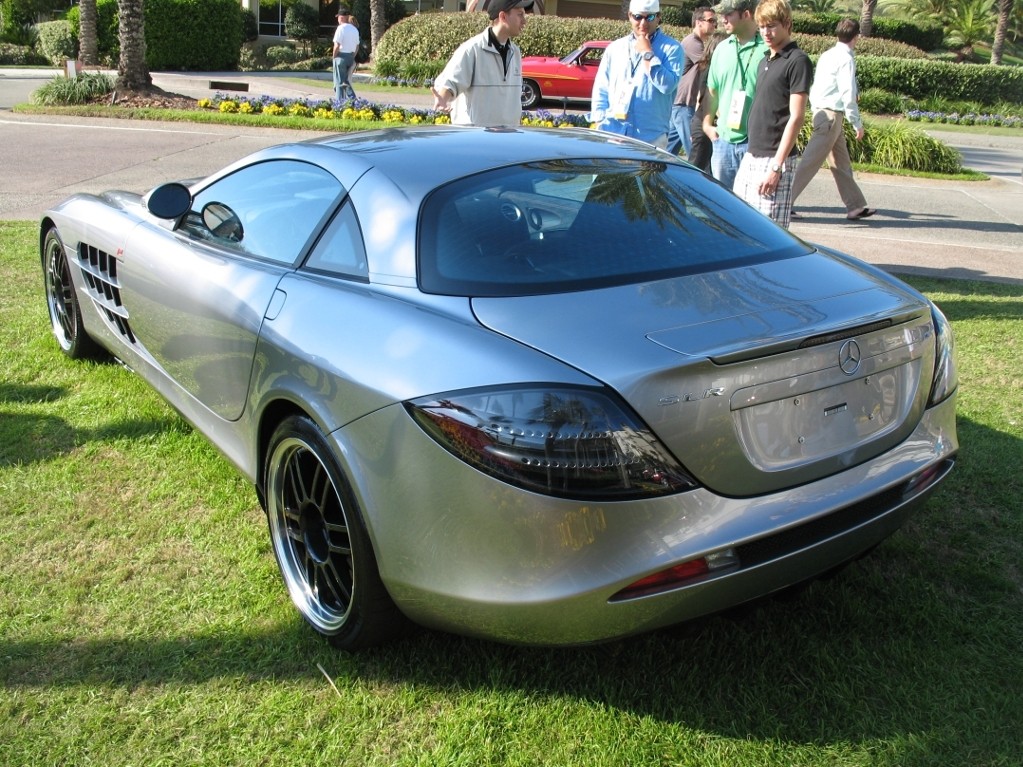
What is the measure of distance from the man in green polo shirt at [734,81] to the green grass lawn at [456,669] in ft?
11.2

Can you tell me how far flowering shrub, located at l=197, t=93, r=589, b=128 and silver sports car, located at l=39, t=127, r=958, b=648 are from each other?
44.3 ft

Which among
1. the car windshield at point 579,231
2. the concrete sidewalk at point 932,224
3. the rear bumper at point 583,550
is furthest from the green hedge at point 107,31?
the rear bumper at point 583,550

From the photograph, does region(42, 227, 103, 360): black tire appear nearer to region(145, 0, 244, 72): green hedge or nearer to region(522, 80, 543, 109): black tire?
region(522, 80, 543, 109): black tire

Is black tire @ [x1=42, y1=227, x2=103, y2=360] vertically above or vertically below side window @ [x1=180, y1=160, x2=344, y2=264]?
below

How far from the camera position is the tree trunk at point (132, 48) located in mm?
17234

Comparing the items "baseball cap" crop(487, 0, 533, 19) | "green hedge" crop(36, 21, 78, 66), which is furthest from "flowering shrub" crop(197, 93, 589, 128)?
"green hedge" crop(36, 21, 78, 66)

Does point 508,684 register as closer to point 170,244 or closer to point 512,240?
point 512,240

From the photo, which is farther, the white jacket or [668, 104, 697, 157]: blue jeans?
[668, 104, 697, 157]: blue jeans

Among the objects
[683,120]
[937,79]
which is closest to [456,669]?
[683,120]

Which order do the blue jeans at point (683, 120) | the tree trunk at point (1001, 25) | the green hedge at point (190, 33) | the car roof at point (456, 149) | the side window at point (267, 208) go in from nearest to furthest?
the car roof at point (456, 149) → the side window at point (267, 208) → the blue jeans at point (683, 120) → the green hedge at point (190, 33) → the tree trunk at point (1001, 25)

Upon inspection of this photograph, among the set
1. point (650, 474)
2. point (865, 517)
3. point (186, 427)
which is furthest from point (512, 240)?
point (186, 427)

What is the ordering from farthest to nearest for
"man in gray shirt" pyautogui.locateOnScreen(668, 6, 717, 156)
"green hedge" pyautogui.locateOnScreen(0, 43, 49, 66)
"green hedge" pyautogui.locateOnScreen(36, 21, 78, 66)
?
"green hedge" pyautogui.locateOnScreen(0, 43, 49, 66) < "green hedge" pyautogui.locateOnScreen(36, 21, 78, 66) < "man in gray shirt" pyautogui.locateOnScreen(668, 6, 717, 156)

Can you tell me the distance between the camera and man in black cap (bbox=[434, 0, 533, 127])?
5.90 metres

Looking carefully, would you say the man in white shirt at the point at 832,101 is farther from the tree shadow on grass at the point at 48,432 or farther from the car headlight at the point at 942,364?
the tree shadow on grass at the point at 48,432
